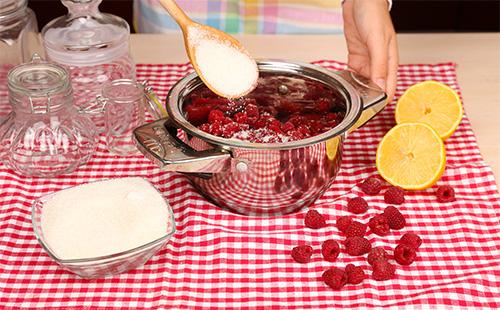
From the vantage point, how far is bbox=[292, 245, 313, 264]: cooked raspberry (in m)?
1.39

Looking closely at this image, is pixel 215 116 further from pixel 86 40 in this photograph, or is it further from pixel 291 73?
pixel 86 40

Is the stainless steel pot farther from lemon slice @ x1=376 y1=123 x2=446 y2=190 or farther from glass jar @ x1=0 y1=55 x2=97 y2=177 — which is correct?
glass jar @ x1=0 y1=55 x2=97 y2=177

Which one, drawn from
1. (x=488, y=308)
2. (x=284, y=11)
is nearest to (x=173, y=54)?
(x=284, y=11)

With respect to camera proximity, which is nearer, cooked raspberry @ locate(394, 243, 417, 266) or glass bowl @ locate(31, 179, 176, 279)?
glass bowl @ locate(31, 179, 176, 279)

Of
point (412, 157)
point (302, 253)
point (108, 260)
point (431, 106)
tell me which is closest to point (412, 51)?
point (431, 106)

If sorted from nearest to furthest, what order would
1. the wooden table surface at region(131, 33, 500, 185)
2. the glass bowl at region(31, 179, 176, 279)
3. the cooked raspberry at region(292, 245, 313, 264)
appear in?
the glass bowl at region(31, 179, 176, 279) → the cooked raspberry at region(292, 245, 313, 264) → the wooden table surface at region(131, 33, 500, 185)

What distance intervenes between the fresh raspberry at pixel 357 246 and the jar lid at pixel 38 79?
60 cm

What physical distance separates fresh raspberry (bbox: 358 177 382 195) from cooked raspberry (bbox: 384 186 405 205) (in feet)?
0.08

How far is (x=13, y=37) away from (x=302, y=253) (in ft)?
2.64

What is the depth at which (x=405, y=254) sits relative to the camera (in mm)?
1405

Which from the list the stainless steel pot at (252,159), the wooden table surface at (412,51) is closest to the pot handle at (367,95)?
the stainless steel pot at (252,159)

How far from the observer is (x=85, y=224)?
1.37m

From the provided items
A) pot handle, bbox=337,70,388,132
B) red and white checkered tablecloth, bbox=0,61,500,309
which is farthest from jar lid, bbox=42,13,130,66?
pot handle, bbox=337,70,388,132

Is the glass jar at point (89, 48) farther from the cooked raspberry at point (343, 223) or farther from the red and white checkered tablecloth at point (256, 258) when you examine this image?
the cooked raspberry at point (343, 223)
